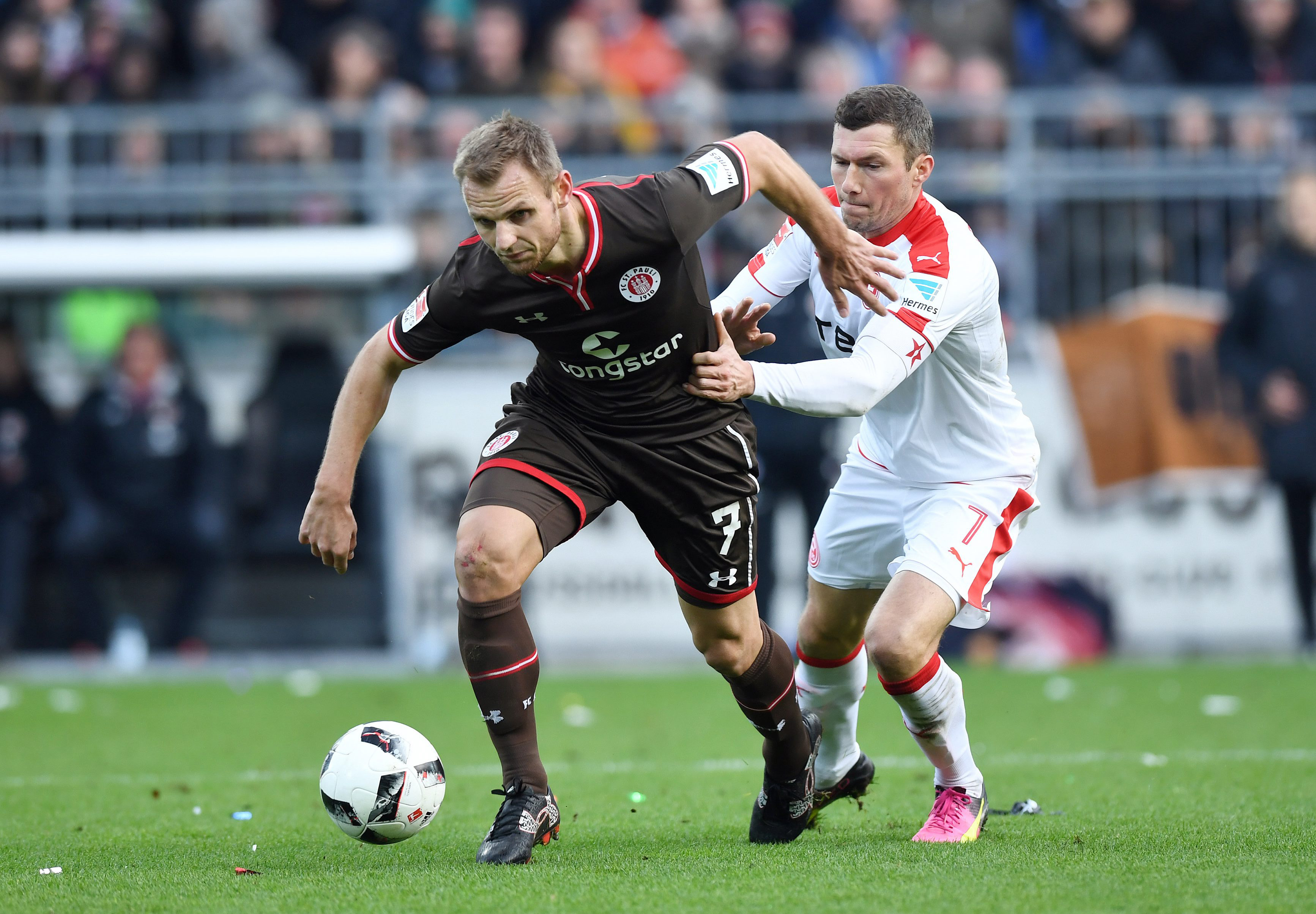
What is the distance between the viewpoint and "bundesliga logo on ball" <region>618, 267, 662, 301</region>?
490 cm

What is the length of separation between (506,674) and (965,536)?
5.24ft

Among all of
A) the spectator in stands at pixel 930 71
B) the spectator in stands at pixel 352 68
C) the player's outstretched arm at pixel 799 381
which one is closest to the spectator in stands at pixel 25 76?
the spectator in stands at pixel 352 68

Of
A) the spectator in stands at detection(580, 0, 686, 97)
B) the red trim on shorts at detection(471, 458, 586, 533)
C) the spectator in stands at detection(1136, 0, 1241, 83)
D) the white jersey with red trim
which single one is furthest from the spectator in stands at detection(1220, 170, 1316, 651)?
the red trim on shorts at detection(471, 458, 586, 533)

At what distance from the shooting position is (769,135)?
12133 millimetres

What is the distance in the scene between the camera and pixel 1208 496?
1188cm

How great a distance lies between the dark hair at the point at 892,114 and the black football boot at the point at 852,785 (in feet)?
7.13

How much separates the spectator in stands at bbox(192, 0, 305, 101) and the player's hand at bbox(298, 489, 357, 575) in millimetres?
8857

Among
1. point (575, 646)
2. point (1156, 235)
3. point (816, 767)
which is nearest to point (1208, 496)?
point (1156, 235)

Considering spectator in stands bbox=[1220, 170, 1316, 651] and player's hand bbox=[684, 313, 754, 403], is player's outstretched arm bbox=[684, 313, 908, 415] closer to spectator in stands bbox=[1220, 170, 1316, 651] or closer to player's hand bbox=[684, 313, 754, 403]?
player's hand bbox=[684, 313, 754, 403]

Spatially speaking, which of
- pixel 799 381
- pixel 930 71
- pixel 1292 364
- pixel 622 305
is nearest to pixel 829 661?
pixel 799 381

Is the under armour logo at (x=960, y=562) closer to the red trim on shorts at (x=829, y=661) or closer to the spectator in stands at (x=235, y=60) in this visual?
the red trim on shorts at (x=829, y=661)

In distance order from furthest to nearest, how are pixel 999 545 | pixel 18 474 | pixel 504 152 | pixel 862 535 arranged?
pixel 18 474 < pixel 862 535 < pixel 999 545 < pixel 504 152

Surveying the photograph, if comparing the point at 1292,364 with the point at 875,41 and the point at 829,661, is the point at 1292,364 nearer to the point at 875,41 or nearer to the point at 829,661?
the point at 875,41

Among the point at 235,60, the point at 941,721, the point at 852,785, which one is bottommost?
the point at 852,785
